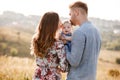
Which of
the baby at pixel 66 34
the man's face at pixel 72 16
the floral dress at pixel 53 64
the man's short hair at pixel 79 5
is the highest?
the man's short hair at pixel 79 5

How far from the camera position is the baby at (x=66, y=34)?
5770 mm

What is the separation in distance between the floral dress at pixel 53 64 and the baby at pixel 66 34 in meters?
0.07

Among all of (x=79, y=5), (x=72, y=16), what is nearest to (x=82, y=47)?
(x=72, y=16)

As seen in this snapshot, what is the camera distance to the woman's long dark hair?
5719mm

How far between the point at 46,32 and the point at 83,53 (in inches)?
24.9

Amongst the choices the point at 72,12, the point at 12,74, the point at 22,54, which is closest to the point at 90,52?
the point at 72,12

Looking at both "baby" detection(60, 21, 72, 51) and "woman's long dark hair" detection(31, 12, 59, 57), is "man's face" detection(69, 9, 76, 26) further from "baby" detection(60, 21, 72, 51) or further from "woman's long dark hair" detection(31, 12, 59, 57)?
"woman's long dark hair" detection(31, 12, 59, 57)

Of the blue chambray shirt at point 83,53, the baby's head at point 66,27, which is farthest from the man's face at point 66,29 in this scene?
the blue chambray shirt at point 83,53

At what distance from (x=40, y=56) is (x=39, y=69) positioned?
22 centimetres

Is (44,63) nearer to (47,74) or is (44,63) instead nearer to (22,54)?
(47,74)

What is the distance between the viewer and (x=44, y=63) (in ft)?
19.2

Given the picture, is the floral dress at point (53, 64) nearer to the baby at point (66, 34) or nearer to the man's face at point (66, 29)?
the baby at point (66, 34)

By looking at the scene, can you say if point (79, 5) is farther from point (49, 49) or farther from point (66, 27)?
point (49, 49)

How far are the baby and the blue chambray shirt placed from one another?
0.11m
